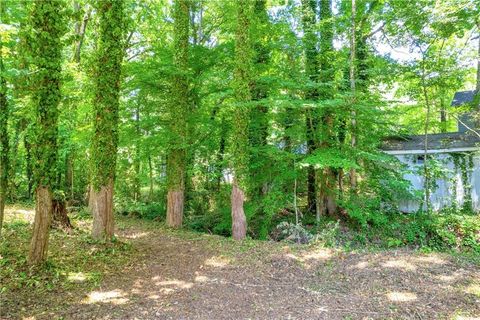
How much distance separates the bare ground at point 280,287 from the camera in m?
3.62

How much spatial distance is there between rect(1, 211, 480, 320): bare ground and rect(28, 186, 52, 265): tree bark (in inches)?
38.8

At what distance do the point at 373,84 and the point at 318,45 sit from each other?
267cm

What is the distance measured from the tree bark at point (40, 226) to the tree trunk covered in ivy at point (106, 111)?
1.51m

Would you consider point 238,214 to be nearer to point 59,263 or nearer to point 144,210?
point 59,263

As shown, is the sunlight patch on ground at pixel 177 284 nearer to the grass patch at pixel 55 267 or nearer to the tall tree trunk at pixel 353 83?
the grass patch at pixel 55 267

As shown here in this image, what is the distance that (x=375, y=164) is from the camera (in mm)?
9703

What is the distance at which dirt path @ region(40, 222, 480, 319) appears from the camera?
3.63 meters

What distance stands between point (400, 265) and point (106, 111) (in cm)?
581

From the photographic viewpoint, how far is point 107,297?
3.99 m

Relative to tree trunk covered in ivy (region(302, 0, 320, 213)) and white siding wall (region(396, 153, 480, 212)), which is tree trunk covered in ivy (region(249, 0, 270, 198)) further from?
white siding wall (region(396, 153, 480, 212))

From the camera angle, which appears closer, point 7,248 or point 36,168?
point 36,168

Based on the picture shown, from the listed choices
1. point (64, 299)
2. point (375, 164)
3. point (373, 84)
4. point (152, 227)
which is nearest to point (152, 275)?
point (64, 299)

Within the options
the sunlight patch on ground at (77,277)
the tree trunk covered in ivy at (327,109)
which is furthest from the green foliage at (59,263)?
the tree trunk covered in ivy at (327,109)

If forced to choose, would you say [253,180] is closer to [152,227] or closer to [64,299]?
[152,227]
